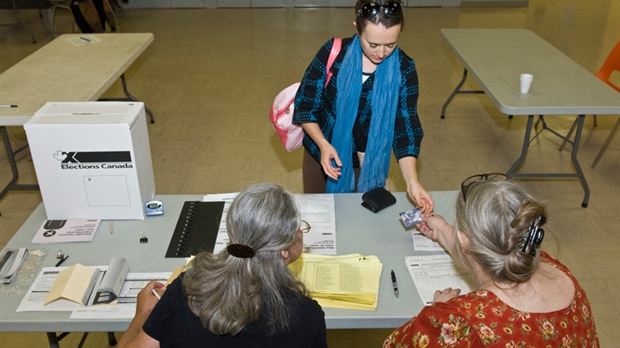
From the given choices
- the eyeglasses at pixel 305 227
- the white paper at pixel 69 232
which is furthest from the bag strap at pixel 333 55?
the white paper at pixel 69 232

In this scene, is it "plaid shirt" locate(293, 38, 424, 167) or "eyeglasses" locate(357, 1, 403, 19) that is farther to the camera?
"plaid shirt" locate(293, 38, 424, 167)

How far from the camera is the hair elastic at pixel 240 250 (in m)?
1.27

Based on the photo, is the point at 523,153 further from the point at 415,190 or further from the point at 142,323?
the point at 142,323

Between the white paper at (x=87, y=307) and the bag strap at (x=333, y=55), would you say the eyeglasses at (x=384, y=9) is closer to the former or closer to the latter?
the bag strap at (x=333, y=55)

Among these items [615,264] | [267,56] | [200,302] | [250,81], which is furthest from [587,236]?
[267,56]

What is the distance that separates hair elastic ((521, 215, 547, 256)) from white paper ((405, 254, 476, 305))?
0.48 meters

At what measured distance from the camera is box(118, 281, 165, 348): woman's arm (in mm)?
1395

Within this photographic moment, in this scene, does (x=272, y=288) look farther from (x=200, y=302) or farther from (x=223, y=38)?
(x=223, y=38)

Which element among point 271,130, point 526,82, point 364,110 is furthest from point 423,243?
point 271,130

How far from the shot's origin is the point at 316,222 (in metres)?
2.07

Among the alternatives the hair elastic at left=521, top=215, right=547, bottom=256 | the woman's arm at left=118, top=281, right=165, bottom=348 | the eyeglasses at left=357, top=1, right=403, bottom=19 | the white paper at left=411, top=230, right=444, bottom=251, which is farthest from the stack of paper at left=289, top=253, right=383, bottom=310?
the eyeglasses at left=357, top=1, right=403, bottom=19

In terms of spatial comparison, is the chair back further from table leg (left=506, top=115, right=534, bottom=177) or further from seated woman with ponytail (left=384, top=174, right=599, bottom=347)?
seated woman with ponytail (left=384, top=174, right=599, bottom=347)

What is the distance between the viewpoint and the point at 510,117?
187 inches

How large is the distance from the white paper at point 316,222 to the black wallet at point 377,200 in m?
0.13
